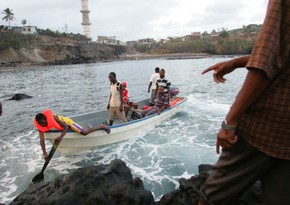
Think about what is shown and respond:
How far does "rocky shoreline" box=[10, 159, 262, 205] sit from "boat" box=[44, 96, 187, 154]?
3573mm

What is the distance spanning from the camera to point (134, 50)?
5738 inches

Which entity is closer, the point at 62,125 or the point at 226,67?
the point at 226,67

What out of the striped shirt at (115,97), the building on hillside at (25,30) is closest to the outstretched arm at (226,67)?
the striped shirt at (115,97)

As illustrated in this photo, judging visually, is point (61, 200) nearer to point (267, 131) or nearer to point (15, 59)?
point (267, 131)

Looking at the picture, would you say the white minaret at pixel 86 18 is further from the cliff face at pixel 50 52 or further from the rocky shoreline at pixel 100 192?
the rocky shoreline at pixel 100 192

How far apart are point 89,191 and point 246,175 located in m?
3.32

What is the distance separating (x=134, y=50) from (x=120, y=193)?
143781mm

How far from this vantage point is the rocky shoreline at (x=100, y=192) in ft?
14.9

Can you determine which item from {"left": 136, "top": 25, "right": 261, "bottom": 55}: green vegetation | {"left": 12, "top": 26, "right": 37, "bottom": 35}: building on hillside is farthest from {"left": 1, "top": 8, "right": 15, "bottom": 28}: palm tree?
{"left": 136, "top": 25, "right": 261, "bottom": 55}: green vegetation

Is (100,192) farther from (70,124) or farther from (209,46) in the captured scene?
(209,46)

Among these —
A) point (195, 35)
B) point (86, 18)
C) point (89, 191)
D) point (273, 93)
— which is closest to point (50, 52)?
point (86, 18)

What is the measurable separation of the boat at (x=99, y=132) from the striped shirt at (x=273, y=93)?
24.2 ft

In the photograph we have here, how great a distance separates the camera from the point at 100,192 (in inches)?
185

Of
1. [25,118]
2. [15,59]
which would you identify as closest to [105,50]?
[15,59]
